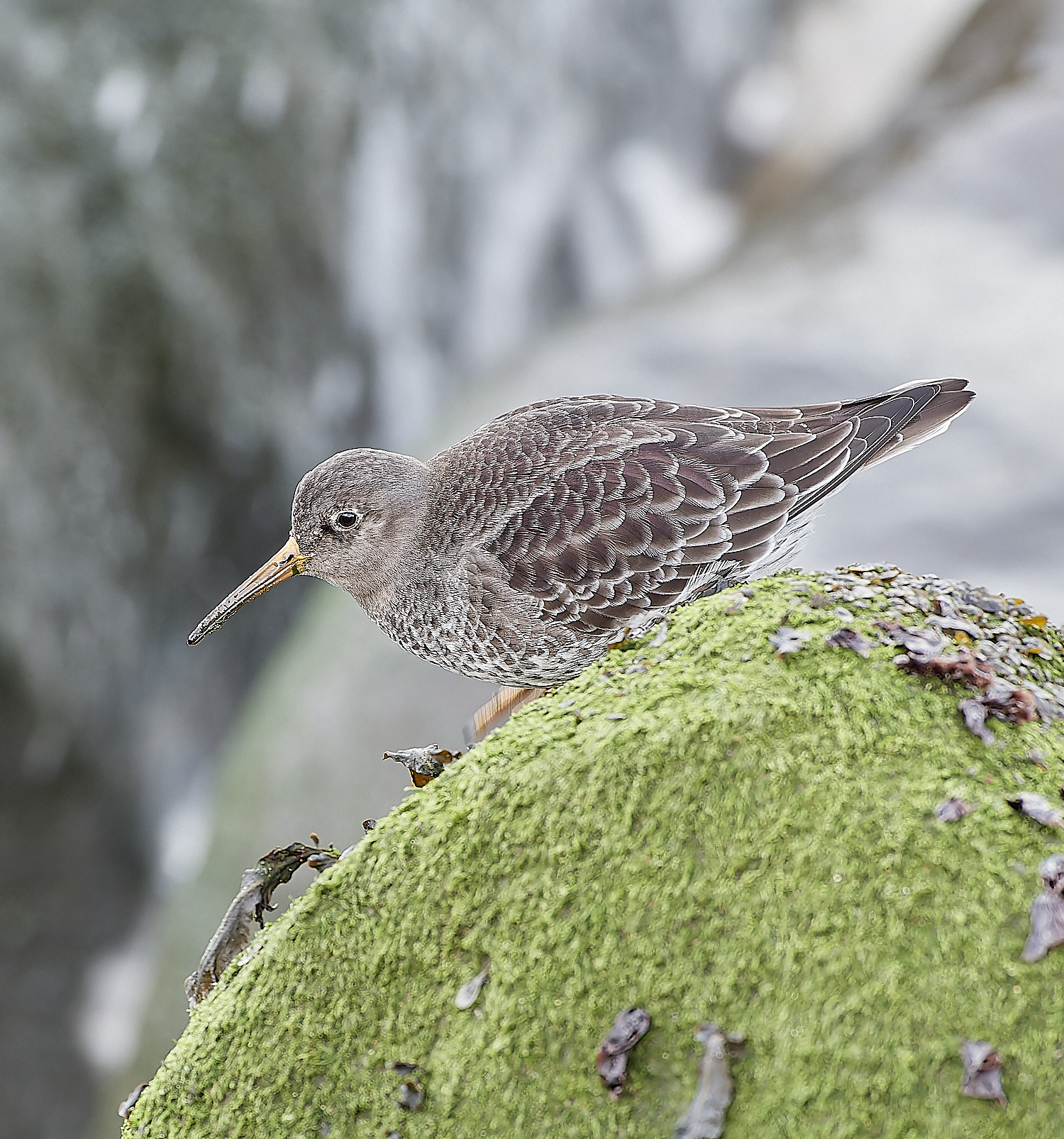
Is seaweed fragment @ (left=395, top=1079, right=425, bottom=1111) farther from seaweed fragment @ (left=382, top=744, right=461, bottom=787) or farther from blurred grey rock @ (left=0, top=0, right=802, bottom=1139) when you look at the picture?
blurred grey rock @ (left=0, top=0, right=802, bottom=1139)

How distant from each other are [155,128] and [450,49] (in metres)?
2.68

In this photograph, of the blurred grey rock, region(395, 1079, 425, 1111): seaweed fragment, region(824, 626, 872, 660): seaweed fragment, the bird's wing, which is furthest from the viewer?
the blurred grey rock

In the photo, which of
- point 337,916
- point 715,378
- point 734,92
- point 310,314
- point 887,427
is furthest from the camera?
point 734,92

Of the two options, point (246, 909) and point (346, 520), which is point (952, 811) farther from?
point (346, 520)

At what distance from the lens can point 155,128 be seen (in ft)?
22.4

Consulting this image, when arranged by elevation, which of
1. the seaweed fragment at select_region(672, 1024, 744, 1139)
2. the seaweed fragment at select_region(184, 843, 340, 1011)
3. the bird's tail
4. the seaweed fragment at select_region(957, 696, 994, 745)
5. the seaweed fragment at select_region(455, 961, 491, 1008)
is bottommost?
the seaweed fragment at select_region(672, 1024, 744, 1139)

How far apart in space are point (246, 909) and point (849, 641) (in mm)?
1390

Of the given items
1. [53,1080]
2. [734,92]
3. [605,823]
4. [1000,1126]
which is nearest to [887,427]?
[605,823]

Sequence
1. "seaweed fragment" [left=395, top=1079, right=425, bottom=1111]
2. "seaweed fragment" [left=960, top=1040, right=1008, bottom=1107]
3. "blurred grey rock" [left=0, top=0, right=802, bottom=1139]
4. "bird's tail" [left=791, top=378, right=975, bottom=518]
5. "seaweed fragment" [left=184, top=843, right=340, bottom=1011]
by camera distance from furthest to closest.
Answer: "blurred grey rock" [left=0, top=0, right=802, bottom=1139], "bird's tail" [left=791, top=378, right=975, bottom=518], "seaweed fragment" [left=184, top=843, right=340, bottom=1011], "seaweed fragment" [left=395, top=1079, right=425, bottom=1111], "seaweed fragment" [left=960, top=1040, right=1008, bottom=1107]

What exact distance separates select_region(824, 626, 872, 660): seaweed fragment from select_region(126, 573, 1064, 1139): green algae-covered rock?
2 centimetres

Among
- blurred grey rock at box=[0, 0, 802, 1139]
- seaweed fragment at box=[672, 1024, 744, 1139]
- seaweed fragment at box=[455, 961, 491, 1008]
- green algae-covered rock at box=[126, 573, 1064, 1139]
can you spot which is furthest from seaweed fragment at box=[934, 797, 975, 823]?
blurred grey rock at box=[0, 0, 802, 1139]

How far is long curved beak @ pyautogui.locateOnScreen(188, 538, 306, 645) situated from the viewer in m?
3.07

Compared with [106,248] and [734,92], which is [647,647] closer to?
[106,248]

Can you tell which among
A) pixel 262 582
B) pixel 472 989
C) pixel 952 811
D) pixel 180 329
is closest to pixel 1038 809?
pixel 952 811
